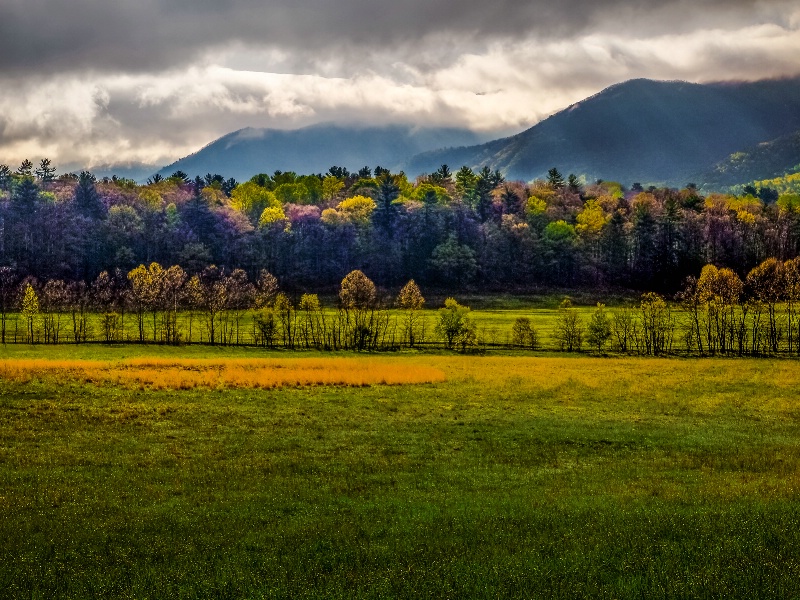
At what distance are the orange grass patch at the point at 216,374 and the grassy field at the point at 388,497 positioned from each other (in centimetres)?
543

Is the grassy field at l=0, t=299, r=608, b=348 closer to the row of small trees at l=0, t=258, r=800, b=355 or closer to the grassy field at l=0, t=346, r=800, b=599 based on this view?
the row of small trees at l=0, t=258, r=800, b=355

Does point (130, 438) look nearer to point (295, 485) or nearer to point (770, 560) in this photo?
point (295, 485)

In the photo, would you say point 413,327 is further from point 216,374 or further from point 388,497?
point 388,497

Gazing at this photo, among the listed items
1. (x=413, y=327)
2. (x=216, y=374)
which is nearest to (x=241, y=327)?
(x=413, y=327)

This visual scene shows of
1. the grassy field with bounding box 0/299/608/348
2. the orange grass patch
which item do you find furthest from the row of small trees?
the orange grass patch

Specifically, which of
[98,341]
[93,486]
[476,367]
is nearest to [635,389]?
[476,367]

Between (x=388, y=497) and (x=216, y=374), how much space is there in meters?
38.6

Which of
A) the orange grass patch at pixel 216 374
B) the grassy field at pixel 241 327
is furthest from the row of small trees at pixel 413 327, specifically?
the orange grass patch at pixel 216 374

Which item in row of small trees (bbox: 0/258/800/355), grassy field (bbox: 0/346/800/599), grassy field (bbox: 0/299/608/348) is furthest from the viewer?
grassy field (bbox: 0/299/608/348)

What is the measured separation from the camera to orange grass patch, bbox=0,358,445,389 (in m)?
52.9

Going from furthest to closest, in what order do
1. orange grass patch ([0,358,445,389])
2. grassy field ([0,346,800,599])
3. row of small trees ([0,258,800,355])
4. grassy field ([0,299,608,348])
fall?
grassy field ([0,299,608,348])
row of small trees ([0,258,800,355])
orange grass patch ([0,358,445,389])
grassy field ([0,346,800,599])

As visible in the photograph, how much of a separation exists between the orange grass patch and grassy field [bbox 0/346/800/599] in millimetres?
5430

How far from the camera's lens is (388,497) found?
75.0 ft

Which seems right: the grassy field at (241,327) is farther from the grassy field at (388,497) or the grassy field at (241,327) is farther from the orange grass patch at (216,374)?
the grassy field at (388,497)
